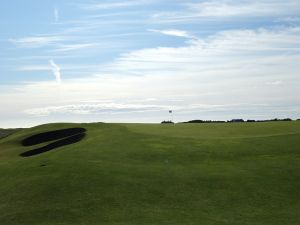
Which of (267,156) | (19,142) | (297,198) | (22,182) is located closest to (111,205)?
(22,182)

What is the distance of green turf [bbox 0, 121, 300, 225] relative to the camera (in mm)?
29406

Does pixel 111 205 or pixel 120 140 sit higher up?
pixel 120 140

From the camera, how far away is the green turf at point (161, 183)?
29406 mm

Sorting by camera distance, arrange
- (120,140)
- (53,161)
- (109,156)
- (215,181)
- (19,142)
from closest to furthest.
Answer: (215,181)
(53,161)
(109,156)
(120,140)
(19,142)

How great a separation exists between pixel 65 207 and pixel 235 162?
17848mm

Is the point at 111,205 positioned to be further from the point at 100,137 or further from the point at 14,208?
the point at 100,137

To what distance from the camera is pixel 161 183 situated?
3603 centimetres

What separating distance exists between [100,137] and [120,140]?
17.5ft

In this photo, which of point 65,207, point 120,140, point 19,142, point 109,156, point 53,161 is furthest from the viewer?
point 19,142

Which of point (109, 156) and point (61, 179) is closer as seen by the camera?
point (61, 179)

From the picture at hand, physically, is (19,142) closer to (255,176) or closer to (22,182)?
(22,182)

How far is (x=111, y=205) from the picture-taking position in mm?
31203

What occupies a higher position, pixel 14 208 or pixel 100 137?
pixel 100 137

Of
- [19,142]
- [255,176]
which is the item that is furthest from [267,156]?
[19,142]
